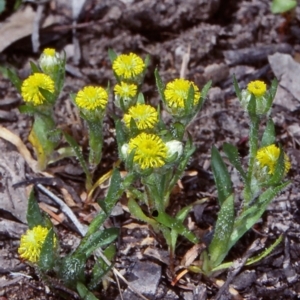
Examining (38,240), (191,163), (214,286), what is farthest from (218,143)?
(38,240)

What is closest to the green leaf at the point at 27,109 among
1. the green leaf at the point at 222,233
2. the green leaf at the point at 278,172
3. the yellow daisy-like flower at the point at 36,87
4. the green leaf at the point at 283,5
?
the yellow daisy-like flower at the point at 36,87

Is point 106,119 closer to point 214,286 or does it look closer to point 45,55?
point 45,55

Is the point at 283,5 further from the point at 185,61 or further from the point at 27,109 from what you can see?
the point at 27,109

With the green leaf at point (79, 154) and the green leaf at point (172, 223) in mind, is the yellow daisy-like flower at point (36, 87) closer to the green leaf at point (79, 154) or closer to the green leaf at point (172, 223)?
the green leaf at point (79, 154)

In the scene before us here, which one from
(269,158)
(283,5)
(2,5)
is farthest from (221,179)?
(2,5)

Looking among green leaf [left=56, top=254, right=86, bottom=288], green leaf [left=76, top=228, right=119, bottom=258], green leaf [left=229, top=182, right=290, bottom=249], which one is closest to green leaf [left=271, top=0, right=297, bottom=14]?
green leaf [left=229, top=182, right=290, bottom=249]

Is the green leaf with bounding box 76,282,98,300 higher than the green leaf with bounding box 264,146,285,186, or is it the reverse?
the green leaf with bounding box 264,146,285,186

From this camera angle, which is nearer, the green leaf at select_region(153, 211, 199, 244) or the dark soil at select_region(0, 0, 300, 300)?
the green leaf at select_region(153, 211, 199, 244)

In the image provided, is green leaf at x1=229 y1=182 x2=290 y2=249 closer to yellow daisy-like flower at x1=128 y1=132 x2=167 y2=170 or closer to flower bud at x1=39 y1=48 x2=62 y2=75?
yellow daisy-like flower at x1=128 y1=132 x2=167 y2=170
